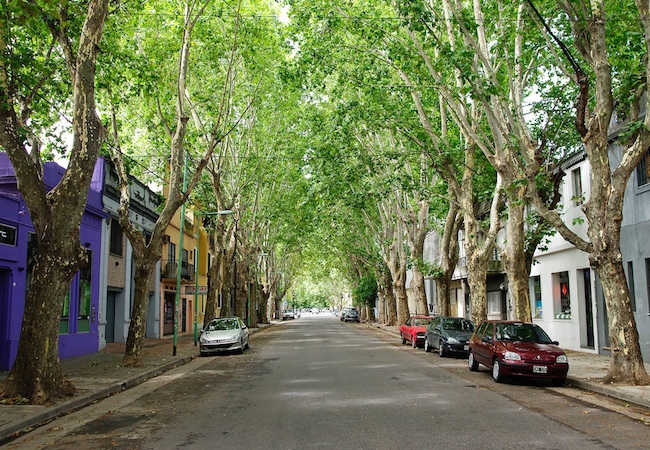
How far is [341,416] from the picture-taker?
926 cm

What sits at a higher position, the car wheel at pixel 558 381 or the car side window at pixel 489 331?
the car side window at pixel 489 331

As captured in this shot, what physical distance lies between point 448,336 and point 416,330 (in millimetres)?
4826

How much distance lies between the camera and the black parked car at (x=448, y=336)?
20141 millimetres

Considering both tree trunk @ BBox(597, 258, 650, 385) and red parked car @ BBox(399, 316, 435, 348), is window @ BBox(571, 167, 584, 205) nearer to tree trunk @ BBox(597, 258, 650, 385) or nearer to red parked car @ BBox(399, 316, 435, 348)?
red parked car @ BBox(399, 316, 435, 348)

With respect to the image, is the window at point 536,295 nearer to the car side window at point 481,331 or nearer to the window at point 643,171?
the window at point 643,171

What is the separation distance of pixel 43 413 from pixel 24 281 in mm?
8326

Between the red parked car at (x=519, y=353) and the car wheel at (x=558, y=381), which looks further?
the car wheel at (x=558, y=381)

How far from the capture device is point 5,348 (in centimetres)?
1593

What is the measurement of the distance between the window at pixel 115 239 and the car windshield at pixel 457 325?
46.5 feet

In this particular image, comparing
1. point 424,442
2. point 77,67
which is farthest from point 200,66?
point 424,442

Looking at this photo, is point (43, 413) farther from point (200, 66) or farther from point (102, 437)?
point (200, 66)

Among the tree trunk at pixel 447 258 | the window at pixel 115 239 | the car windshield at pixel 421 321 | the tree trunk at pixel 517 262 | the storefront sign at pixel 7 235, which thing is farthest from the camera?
the car windshield at pixel 421 321

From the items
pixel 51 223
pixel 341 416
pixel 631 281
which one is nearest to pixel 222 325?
pixel 51 223

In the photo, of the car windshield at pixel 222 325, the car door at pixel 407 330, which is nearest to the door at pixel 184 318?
the car windshield at pixel 222 325
